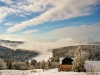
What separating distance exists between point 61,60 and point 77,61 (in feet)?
47.1

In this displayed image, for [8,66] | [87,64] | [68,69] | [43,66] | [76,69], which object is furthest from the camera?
[43,66]

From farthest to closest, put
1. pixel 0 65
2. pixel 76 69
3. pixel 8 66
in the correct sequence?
pixel 8 66 → pixel 0 65 → pixel 76 69

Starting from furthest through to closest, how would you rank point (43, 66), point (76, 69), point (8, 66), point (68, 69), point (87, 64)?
point (43, 66) → point (8, 66) → point (68, 69) → point (87, 64) → point (76, 69)

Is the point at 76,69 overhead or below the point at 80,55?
below

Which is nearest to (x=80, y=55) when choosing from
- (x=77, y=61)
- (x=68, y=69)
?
(x=77, y=61)

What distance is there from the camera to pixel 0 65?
8606 cm

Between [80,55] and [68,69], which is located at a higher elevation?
[80,55]

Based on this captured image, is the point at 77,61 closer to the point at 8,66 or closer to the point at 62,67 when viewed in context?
the point at 62,67

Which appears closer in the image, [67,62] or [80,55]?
[80,55]

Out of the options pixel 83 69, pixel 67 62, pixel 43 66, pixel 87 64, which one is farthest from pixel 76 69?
pixel 43 66

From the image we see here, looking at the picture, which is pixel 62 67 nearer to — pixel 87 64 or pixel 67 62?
pixel 67 62

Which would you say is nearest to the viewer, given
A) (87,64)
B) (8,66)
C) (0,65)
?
(87,64)

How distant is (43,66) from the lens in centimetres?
11356

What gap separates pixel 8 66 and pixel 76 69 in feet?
160
